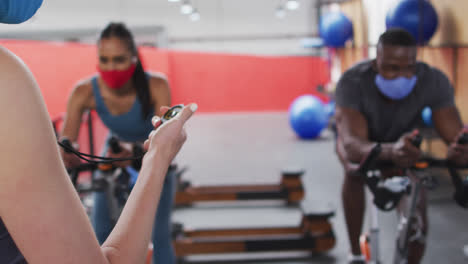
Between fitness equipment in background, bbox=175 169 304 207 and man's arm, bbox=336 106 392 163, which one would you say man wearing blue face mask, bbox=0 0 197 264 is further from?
fitness equipment in background, bbox=175 169 304 207

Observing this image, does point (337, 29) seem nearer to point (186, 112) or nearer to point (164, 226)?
point (164, 226)

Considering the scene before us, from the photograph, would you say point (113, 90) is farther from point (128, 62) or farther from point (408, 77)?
point (408, 77)

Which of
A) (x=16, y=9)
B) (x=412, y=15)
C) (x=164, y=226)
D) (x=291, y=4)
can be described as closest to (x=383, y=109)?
(x=164, y=226)

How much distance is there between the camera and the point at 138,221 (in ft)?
2.61

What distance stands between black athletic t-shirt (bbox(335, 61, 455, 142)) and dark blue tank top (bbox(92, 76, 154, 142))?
3.17ft

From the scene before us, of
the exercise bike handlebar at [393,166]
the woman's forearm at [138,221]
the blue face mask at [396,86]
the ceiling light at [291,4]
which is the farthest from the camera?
A: the ceiling light at [291,4]

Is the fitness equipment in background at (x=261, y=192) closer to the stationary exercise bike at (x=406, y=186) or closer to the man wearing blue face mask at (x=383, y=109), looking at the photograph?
the man wearing blue face mask at (x=383, y=109)

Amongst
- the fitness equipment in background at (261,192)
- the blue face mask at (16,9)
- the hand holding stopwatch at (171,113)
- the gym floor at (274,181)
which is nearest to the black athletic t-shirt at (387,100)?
the gym floor at (274,181)

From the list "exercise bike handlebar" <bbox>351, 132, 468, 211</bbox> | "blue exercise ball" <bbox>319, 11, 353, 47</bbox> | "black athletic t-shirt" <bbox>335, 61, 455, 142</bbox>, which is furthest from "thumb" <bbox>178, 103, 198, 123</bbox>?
"blue exercise ball" <bbox>319, 11, 353, 47</bbox>

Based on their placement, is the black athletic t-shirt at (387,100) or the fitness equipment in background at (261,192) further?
the fitness equipment in background at (261,192)

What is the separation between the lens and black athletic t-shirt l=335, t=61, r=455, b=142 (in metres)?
2.09

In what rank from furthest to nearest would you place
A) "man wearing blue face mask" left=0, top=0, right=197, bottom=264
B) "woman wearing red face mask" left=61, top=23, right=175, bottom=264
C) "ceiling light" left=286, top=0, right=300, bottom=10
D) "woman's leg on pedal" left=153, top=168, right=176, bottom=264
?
"ceiling light" left=286, top=0, right=300, bottom=10, "woman's leg on pedal" left=153, top=168, right=176, bottom=264, "woman wearing red face mask" left=61, top=23, right=175, bottom=264, "man wearing blue face mask" left=0, top=0, right=197, bottom=264

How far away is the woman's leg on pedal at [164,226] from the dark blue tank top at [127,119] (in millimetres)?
252

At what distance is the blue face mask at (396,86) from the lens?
191 centimetres
